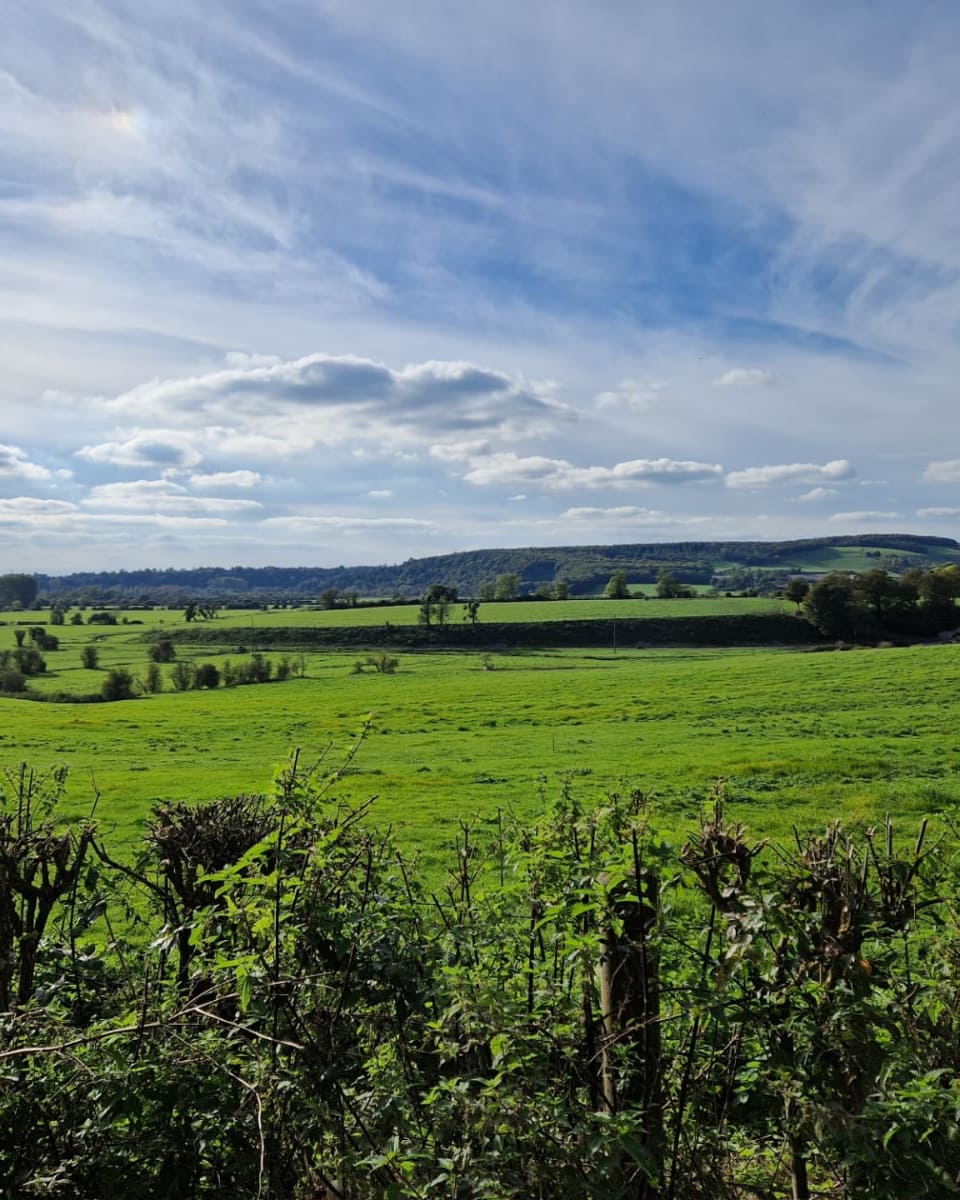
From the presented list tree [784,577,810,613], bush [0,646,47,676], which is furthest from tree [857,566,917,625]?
bush [0,646,47,676]

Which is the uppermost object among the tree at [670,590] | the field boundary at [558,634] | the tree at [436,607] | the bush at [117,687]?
the tree at [670,590]

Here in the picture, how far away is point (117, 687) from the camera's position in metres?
74.9

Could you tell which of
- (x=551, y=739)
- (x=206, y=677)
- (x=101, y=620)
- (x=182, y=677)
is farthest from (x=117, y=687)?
(x=101, y=620)

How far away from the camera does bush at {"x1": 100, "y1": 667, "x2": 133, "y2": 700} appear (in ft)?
243

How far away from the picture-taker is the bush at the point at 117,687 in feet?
243

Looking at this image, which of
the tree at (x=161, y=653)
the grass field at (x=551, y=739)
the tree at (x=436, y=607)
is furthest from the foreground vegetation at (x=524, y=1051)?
the tree at (x=436, y=607)

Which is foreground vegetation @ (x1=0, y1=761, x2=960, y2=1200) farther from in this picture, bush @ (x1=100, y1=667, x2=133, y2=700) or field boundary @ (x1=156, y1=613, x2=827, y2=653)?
field boundary @ (x1=156, y1=613, x2=827, y2=653)

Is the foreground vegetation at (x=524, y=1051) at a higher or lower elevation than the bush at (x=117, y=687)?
higher

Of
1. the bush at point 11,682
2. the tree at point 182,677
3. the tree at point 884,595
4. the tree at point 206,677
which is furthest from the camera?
the tree at point 884,595

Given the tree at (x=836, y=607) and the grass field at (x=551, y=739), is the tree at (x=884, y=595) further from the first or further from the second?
the grass field at (x=551, y=739)

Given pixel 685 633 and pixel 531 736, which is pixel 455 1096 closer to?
pixel 531 736

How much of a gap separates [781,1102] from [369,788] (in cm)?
2324

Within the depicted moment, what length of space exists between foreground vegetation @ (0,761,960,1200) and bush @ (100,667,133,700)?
78.0 m

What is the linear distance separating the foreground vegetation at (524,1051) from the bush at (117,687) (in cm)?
7800
